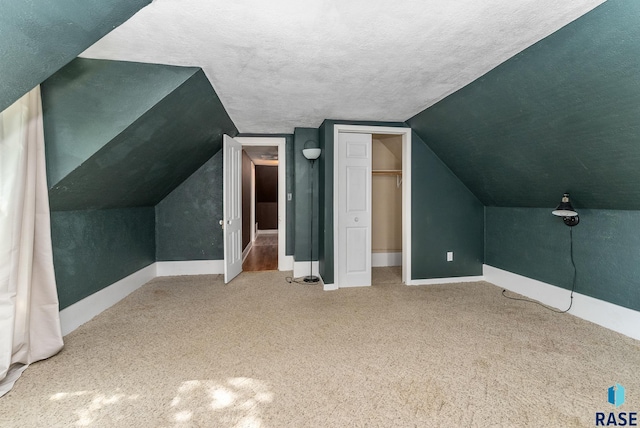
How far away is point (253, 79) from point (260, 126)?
5.31 feet

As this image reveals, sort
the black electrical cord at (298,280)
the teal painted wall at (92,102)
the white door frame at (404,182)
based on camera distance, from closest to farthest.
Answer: the teal painted wall at (92,102)
the white door frame at (404,182)
the black electrical cord at (298,280)

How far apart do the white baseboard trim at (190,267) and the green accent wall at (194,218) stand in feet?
0.23

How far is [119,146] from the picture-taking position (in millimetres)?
2314

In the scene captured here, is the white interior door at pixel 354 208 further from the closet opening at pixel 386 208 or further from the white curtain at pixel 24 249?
the white curtain at pixel 24 249

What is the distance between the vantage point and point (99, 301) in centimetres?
286

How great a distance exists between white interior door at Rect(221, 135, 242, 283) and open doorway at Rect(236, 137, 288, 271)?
0.46m

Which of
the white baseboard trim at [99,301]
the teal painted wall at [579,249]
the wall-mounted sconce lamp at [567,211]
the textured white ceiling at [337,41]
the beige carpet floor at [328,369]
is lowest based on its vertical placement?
the beige carpet floor at [328,369]

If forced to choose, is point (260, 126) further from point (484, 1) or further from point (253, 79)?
point (484, 1)

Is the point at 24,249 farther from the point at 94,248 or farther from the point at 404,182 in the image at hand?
the point at 404,182

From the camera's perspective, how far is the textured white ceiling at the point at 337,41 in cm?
156

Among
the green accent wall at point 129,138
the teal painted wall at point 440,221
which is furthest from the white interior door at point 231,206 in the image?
the teal painted wall at point 440,221

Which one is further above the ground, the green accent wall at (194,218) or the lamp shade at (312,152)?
the lamp shade at (312,152)

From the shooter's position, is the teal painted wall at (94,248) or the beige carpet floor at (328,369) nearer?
the beige carpet floor at (328,369)

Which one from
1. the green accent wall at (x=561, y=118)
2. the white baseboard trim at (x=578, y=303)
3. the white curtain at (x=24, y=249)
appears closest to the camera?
the green accent wall at (x=561, y=118)
